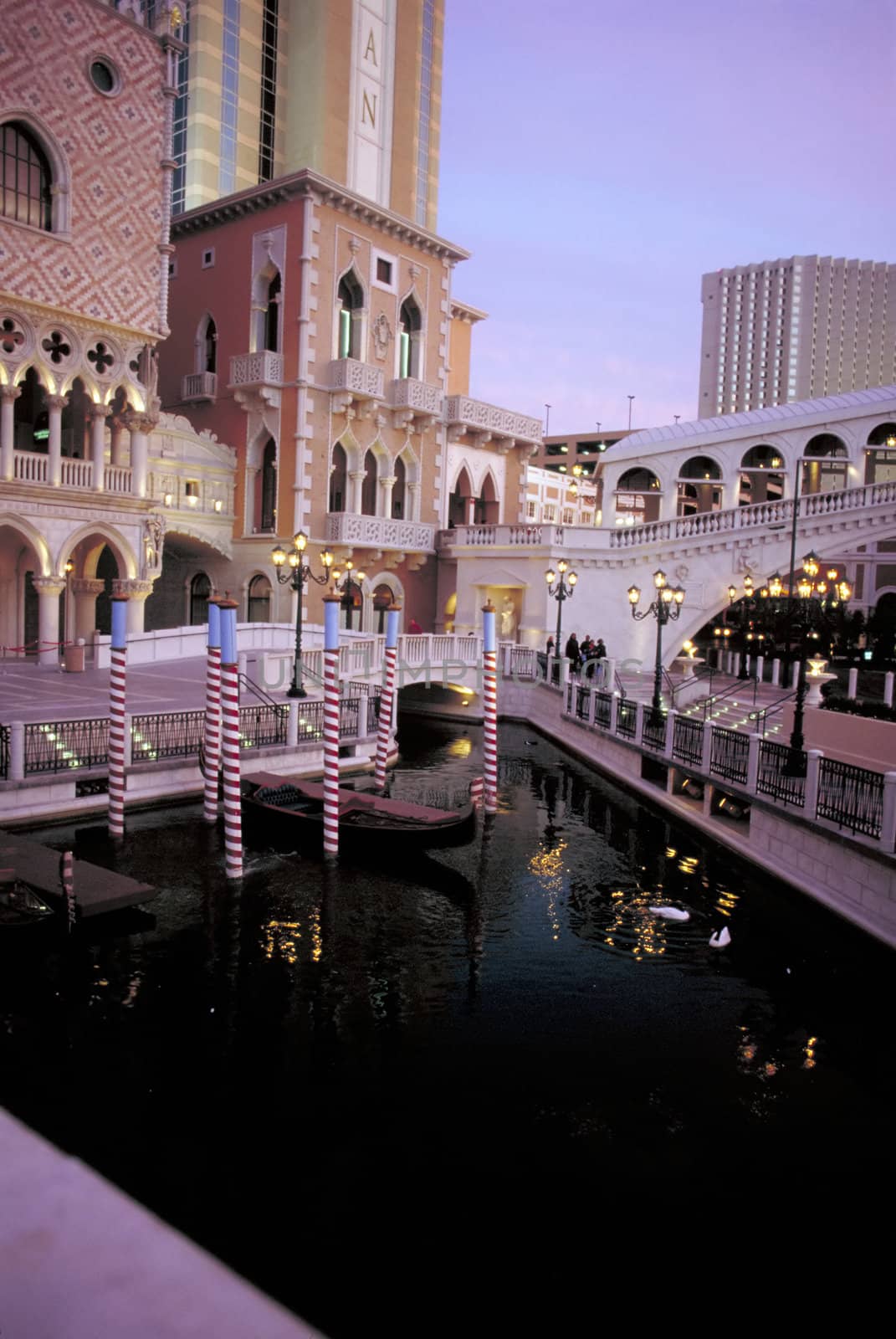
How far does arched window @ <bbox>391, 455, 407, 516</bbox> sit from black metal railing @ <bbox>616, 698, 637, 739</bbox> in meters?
14.0

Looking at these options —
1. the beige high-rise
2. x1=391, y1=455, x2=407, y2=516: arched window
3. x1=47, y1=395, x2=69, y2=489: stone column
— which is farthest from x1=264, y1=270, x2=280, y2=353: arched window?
x1=47, y1=395, x2=69, y2=489: stone column

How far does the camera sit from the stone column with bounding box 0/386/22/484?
69.9ft

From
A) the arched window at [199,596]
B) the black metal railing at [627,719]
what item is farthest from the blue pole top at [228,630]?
the arched window at [199,596]

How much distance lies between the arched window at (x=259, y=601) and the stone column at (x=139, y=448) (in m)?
5.43

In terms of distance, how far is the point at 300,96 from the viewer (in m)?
36.1

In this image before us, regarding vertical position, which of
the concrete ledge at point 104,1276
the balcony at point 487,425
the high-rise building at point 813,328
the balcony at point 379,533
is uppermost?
the high-rise building at point 813,328

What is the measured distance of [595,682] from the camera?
2484cm

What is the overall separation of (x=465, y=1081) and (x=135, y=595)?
772 inches

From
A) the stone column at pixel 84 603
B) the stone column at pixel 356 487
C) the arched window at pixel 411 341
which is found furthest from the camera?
the arched window at pixel 411 341

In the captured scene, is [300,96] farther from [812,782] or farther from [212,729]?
[812,782]

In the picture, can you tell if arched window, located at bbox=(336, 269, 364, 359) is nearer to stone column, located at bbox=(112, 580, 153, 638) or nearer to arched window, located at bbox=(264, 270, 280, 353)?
arched window, located at bbox=(264, 270, 280, 353)

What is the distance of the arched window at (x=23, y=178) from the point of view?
2127 centimetres

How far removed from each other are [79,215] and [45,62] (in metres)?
3.20

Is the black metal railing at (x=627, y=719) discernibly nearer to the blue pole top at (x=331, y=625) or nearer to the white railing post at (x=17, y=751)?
the blue pole top at (x=331, y=625)
